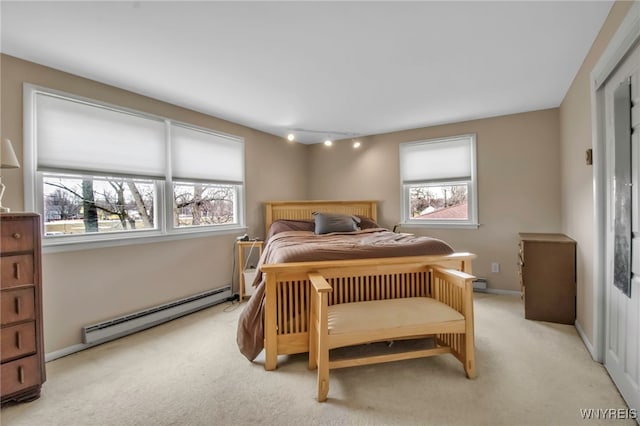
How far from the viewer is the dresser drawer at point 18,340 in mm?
1619

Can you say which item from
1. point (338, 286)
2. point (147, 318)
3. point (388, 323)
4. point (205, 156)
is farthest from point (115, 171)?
point (388, 323)

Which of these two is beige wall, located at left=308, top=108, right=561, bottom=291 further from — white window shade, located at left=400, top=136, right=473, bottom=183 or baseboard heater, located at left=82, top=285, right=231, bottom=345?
baseboard heater, located at left=82, top=285, right=231, bottom=345

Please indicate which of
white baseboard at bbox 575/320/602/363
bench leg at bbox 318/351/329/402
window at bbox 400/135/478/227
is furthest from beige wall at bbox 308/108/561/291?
bench leg at bbox 318/351/329/402

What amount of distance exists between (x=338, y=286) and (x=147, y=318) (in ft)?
6.23

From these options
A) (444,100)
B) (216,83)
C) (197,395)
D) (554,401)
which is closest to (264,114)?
(216,83)

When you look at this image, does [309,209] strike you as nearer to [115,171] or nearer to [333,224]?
[333,224]

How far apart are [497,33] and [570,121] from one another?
1.56 m

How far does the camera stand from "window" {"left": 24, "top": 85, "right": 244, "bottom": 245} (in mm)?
2189

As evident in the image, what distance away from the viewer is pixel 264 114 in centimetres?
337

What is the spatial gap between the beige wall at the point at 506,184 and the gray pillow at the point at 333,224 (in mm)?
918

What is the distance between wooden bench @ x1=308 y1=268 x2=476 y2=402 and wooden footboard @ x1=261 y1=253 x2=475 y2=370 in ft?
0.23

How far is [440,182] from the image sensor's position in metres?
3.91

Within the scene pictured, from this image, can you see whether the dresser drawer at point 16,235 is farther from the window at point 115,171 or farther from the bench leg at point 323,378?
the bench leg at point 323,378

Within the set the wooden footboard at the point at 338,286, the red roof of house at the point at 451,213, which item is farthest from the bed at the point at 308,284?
the red roof of house at the point at 451,213
